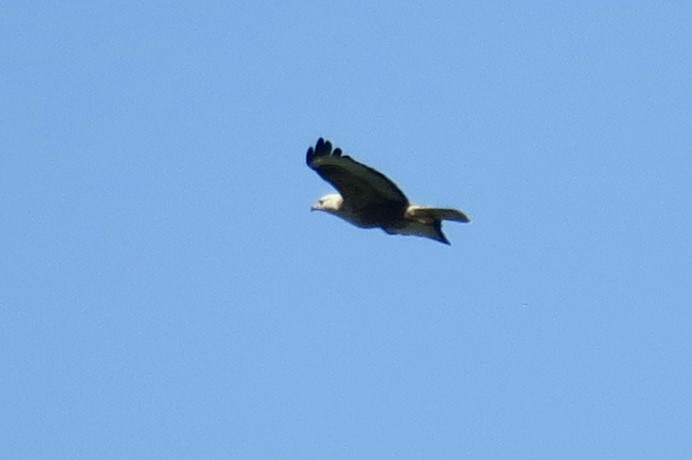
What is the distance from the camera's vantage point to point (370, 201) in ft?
76.1

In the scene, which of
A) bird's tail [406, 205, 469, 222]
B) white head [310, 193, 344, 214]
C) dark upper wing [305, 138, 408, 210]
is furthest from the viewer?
white head [310, 193, 344, 214]

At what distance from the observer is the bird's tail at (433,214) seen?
22.6 meters

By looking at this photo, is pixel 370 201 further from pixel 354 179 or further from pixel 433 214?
pixel 433 214

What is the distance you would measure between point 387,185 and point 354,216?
2.68ft

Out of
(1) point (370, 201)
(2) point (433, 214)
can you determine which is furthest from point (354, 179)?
(2) point (433, 214)

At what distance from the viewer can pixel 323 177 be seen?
23141 millimetres

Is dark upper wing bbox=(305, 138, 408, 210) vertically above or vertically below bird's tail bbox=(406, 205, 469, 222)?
above

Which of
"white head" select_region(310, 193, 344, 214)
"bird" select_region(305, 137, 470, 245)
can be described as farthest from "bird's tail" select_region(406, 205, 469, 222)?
"white head" select_region(310, 193, 344, 214)

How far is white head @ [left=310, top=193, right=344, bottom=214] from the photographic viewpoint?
23.6 meters

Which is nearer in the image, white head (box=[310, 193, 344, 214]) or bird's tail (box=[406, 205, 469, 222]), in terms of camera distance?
bird's tail (box=[406, 205, 469, 222])

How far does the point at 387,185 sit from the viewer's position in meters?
22.8

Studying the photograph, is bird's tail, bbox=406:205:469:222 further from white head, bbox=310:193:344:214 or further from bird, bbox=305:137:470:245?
white head, bbox=310:193:344:214

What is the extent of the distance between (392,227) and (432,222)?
455 millimetres

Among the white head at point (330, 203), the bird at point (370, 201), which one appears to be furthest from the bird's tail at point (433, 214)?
the white head at point (330, 203)
